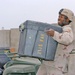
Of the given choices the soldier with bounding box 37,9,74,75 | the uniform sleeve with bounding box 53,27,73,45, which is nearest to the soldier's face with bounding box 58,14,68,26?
the soldier with bounding box 37,9,74,75

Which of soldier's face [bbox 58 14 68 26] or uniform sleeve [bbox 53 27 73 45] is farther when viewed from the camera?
soldier's face [bbox 58 14 68 26]

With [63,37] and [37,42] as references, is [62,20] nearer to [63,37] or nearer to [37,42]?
[63,37]

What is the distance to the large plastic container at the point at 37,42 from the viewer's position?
189 inches

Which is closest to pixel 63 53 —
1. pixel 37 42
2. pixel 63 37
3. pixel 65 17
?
pixel 63 37

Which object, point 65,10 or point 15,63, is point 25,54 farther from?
point 15,63

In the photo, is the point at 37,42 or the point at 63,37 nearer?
the point at 63,37

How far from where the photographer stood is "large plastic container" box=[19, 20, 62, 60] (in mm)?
4793

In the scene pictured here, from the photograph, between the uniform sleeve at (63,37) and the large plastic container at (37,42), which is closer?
the uniform sleeve at (63,37)

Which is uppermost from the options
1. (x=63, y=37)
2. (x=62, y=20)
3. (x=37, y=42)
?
(x=62, y=20)

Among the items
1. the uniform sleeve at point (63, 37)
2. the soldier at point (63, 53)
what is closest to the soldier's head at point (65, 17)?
the soldier at point (63, 53)

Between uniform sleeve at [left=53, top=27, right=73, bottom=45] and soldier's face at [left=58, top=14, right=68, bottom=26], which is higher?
Result: soldier's face at [left=58, top=14, right=68, bottom=26]

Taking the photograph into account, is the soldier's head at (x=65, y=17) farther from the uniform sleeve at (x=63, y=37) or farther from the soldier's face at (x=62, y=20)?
the uniform sleeve at (x=63, y=37)

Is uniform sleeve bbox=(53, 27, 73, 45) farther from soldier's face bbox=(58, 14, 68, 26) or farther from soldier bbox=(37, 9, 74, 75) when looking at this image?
soldier's face bbox=(58, 14, 68, 26)

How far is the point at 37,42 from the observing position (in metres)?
4.79
